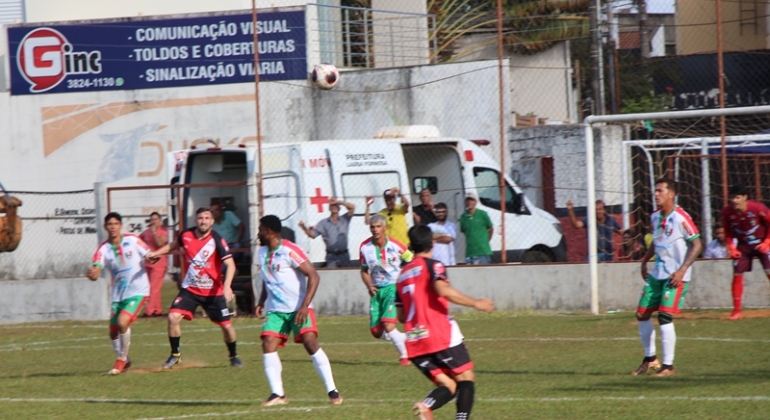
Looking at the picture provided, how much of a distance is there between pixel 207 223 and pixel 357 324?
17.0 ft

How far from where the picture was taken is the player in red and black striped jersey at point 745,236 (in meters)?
15.0

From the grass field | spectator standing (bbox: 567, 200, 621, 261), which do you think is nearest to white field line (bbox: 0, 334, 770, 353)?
the grass field

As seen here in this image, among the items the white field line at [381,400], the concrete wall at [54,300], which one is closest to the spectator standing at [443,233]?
the concrete wall at [54,300]

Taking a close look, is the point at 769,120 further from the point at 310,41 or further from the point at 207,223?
the point at 207,223

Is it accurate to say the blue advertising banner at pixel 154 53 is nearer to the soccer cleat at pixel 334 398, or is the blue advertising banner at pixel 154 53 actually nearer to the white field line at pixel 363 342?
the white field line at pixel 363 342

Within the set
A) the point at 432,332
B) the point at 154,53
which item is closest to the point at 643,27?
the point at 154,53

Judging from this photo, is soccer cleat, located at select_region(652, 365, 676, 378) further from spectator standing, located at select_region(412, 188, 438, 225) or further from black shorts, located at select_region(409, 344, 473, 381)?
spectator standing, located at select_region(412, 188, 438, 225)

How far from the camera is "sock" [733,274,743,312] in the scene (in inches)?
590

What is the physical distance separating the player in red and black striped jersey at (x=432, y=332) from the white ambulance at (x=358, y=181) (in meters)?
10.5

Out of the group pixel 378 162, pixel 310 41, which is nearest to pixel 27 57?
pixel 310 41

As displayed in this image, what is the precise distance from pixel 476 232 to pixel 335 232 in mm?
2296

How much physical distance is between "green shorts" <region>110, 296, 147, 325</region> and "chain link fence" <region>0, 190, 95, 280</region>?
473 inches

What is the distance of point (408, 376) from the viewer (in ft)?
37.2

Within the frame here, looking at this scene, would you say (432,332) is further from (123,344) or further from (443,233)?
(443,233)
